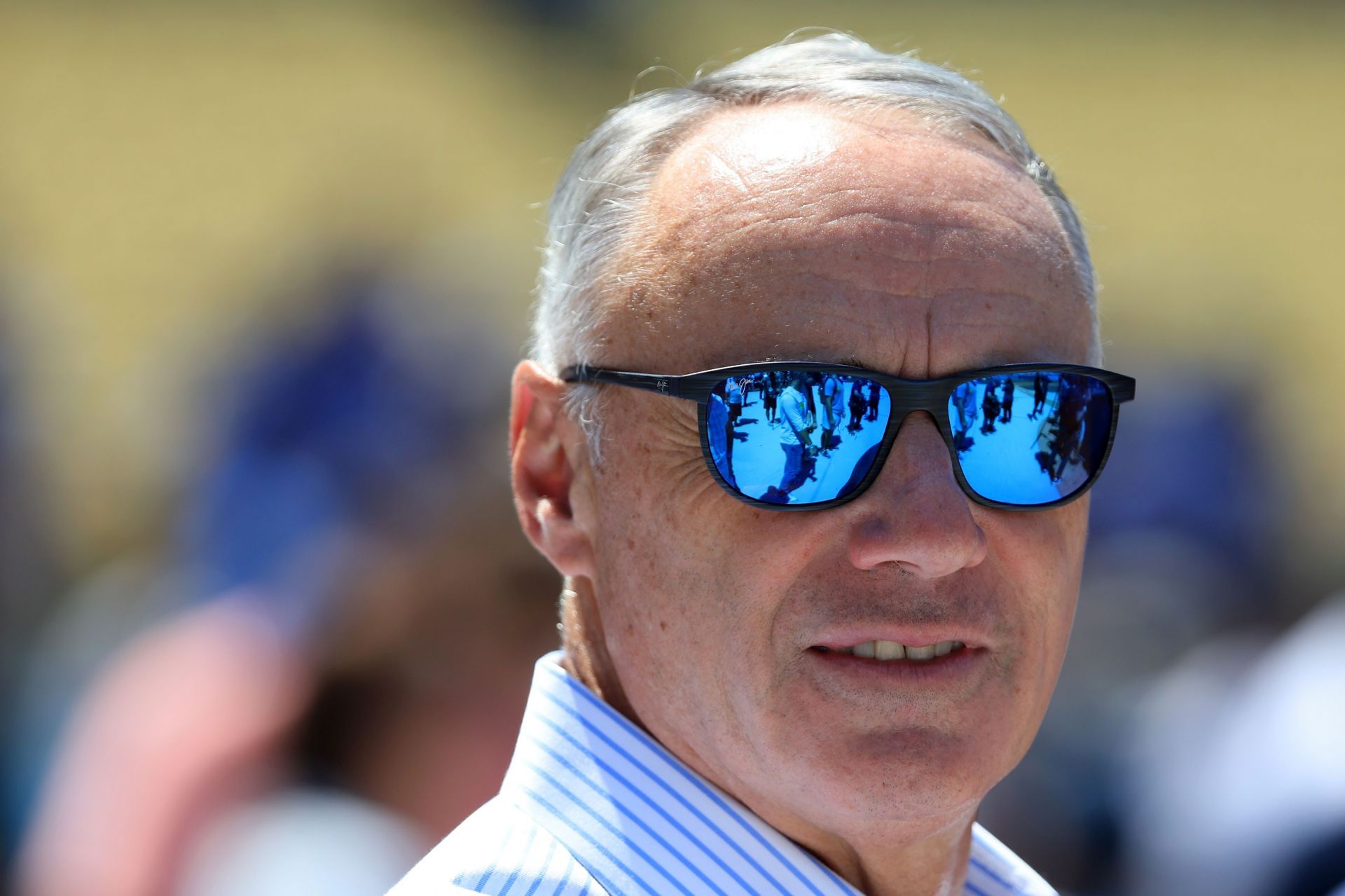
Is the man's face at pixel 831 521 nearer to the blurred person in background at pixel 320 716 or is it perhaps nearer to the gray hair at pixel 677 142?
the gray hair at pixel 677 142

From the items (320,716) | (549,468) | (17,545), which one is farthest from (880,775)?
(17,545)

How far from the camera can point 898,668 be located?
1.84m

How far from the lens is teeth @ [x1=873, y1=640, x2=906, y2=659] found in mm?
1852

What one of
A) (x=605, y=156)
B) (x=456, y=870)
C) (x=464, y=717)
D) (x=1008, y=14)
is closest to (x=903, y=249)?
(x=605, y=156)

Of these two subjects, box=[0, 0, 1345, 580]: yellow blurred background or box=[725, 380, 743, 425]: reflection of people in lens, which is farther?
box=[0, 0, 1345, 580]: yellow blurred background

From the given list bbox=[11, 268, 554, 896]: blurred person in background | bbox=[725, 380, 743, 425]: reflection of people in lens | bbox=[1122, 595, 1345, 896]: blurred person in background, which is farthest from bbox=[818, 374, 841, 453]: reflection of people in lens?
bbox=[1122, 595, 1345, 896]: blurred person in background

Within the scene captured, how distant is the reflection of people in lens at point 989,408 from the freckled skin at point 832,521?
44 millimetres

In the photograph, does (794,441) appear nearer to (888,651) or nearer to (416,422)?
(888,651)

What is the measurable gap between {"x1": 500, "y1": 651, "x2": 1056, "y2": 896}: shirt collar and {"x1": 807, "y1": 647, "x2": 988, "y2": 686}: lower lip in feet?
0.72

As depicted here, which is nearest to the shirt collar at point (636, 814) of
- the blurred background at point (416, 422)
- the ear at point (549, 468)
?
the ear at point (549, 468)

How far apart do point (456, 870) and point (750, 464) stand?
599mm

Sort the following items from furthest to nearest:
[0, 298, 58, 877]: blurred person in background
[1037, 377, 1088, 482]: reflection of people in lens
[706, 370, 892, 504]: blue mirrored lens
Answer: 1. [0, 298, 58, 877]: blurred person in background
2. [1037, 377, 1088, 482]: reflection of people in lens
3. [706, 370, 892, 504]: blue mirrored lens

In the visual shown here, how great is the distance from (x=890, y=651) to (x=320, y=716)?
240 cm

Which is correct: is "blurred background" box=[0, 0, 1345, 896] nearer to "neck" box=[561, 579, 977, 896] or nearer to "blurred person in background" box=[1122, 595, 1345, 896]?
"blurred person in background" box=[1122, 595, 1345, 896]
